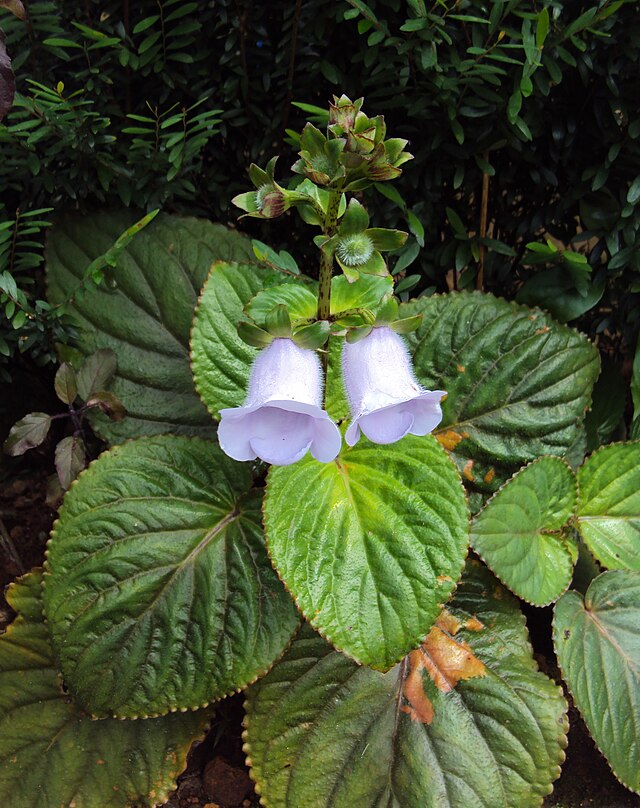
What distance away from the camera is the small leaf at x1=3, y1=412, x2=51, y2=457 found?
1116 millimetres

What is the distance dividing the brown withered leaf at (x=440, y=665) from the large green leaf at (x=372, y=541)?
0.20 meters

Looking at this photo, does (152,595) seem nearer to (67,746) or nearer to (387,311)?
(67,746)

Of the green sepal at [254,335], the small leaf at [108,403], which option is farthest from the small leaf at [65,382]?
the green sepal at [254,335]

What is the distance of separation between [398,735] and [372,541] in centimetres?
31

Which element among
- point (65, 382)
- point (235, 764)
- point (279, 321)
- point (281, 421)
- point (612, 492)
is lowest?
point (235, 764)

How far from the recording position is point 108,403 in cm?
118

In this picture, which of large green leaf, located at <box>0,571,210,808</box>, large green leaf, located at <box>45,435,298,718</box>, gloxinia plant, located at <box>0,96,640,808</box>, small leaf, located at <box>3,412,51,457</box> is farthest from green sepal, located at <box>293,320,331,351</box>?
large green leaf, located at <box>0,571,210,808</box>

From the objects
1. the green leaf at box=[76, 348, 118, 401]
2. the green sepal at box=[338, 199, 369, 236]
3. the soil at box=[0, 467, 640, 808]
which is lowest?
the soil at box=[0, 467, 640, 808]

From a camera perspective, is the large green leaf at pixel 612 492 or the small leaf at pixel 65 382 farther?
the large green leaf at pixel 612 492

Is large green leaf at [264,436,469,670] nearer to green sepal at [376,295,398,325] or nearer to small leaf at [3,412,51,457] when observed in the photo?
green sepal at [376,295,398,325]

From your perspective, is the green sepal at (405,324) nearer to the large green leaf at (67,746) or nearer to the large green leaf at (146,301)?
the large green leaf at (146,301)

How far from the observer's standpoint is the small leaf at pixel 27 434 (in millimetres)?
1116

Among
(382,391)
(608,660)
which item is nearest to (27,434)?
(382,391)

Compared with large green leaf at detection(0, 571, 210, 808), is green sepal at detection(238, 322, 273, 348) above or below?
above
